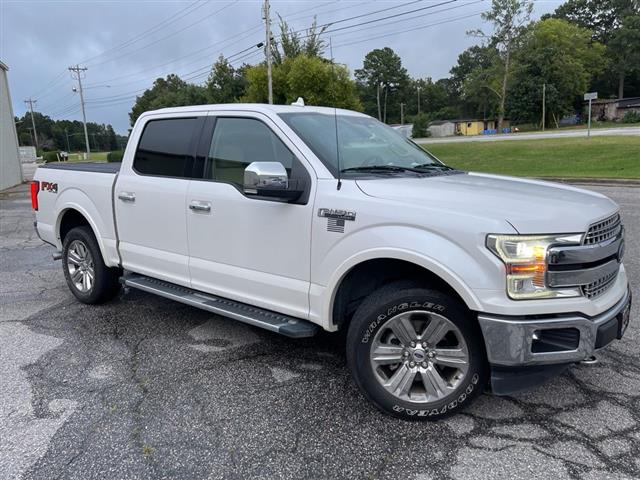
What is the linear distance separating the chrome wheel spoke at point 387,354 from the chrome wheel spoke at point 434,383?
0.60 feet

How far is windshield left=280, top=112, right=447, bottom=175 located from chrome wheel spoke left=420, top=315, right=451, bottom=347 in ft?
3.71

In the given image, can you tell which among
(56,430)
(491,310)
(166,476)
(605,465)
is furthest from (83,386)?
(605,465)

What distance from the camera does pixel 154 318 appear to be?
5156mm

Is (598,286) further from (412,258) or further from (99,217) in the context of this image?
(99,217)

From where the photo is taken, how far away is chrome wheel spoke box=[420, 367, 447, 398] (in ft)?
10.1

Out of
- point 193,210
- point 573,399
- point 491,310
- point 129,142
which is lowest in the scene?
point 573,399

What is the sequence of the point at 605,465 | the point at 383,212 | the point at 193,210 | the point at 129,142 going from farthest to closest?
1. the point at 129,142
2. the point at 193,210
3. the point at 383,212
4. the point at 605,465

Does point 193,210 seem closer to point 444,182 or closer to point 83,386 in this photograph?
point 83,386

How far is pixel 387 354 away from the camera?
315cm

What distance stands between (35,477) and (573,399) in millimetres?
3152

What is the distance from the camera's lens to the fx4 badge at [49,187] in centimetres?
570

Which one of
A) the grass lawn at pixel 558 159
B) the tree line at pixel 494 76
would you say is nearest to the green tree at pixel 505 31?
the tree line at pixel 494 76

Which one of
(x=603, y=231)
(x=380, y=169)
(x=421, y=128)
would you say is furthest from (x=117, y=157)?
(x=421, y=128)

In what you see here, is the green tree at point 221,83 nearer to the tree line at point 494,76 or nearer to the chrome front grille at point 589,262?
the tree line at point 494,76
